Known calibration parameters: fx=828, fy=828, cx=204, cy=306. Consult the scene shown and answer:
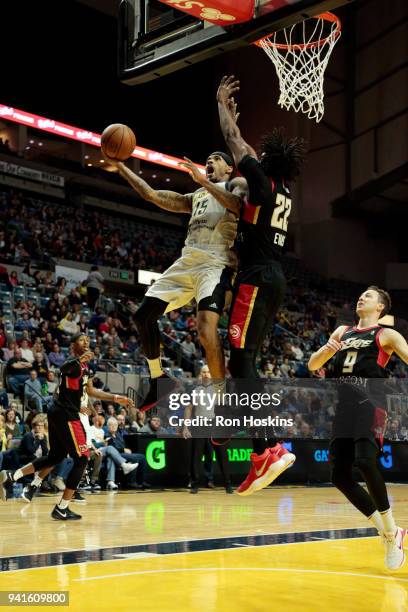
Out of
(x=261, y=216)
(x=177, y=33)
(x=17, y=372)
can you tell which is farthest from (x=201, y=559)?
(x=17, y=372)

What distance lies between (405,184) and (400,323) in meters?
5.35

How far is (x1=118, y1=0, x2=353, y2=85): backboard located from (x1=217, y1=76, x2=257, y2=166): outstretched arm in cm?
35

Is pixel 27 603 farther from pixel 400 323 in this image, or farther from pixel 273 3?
pixel 400 323

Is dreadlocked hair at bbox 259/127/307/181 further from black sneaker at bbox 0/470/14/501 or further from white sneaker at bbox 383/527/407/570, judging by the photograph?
black sneaker at bbox 0/470/14/501

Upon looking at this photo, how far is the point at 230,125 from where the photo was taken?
546cm

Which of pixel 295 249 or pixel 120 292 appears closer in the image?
pixel 120 292

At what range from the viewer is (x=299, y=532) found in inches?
334

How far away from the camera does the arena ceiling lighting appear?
76.2ft

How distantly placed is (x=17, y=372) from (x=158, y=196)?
31.7 ft

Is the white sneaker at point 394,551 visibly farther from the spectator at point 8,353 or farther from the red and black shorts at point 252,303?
the spectator at point 8,353

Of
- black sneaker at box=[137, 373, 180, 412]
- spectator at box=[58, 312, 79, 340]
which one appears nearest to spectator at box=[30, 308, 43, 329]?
spectator at box=[58, 312, 79, 340]

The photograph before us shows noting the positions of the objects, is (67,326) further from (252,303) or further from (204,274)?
(252,303)

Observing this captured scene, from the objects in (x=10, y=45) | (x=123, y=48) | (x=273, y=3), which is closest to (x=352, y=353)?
(x=273, y=3)

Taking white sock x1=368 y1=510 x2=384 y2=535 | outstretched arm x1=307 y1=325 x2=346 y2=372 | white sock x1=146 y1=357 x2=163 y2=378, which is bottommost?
white sock x1=368 y1=510 x2=384 y2=535
